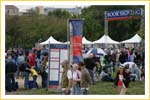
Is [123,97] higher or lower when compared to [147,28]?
lower

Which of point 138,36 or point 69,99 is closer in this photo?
point 69,99

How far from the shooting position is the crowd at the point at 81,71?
47.4ft

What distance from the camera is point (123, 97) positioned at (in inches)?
571

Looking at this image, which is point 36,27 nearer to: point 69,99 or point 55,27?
point 55,27

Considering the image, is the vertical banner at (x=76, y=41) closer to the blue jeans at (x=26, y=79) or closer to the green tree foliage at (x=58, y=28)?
the blue jeans at (x=26, y=79)

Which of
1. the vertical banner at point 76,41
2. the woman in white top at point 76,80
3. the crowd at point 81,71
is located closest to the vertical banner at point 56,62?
the vertical banner at point 76,41

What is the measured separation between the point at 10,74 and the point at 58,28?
1494 inches

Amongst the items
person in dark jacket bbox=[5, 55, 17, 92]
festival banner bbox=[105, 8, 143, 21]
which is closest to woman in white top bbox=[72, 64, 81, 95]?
person in dark jacket bbox=[5, 55, 17, 92]

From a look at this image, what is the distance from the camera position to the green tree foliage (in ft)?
172

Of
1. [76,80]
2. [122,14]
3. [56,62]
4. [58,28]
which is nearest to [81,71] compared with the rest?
[76,80]

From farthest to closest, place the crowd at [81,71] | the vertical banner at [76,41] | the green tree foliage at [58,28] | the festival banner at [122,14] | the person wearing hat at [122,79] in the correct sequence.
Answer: the green tree foliage at [58,28] < the festival banner at [122,14] < the vertical banner at [76,41] < the person wearing hat at [122,79] < the crowd at [81,71]

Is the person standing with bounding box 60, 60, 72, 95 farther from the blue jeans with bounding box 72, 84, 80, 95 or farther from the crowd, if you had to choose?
the blue jeans with bounding box 72, 84, 80, 95

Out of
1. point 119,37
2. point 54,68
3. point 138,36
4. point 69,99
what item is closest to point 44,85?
point 54,68

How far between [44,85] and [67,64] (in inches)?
125
